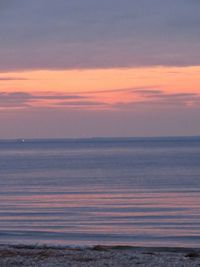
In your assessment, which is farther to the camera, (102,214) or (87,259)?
(102,214)

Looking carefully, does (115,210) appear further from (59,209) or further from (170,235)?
(170,235)

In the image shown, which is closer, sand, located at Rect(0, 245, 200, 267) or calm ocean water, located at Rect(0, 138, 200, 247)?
sand, located at Rect(0, 245, 200, 267)

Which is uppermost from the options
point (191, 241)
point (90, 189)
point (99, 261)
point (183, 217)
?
point (90, 189)

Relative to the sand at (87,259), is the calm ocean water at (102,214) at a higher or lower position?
higher

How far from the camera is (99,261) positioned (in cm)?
1628

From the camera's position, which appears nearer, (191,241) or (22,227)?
(191,241)

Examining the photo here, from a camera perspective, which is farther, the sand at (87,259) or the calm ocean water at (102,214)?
the calm ocean water at (102,214)

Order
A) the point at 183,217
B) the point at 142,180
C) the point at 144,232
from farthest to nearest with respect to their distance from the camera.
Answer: the point at 142,180, the point at 183,217, the point at 144,232

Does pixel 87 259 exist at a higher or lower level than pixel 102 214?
lower

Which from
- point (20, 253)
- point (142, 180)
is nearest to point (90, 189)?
point (142, 180)

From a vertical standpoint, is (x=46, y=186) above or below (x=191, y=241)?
above

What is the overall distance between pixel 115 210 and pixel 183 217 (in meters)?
4.30

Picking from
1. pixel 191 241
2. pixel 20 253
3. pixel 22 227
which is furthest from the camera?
pixel 22 227

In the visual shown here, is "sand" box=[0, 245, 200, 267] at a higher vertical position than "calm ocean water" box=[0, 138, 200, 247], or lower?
lower
